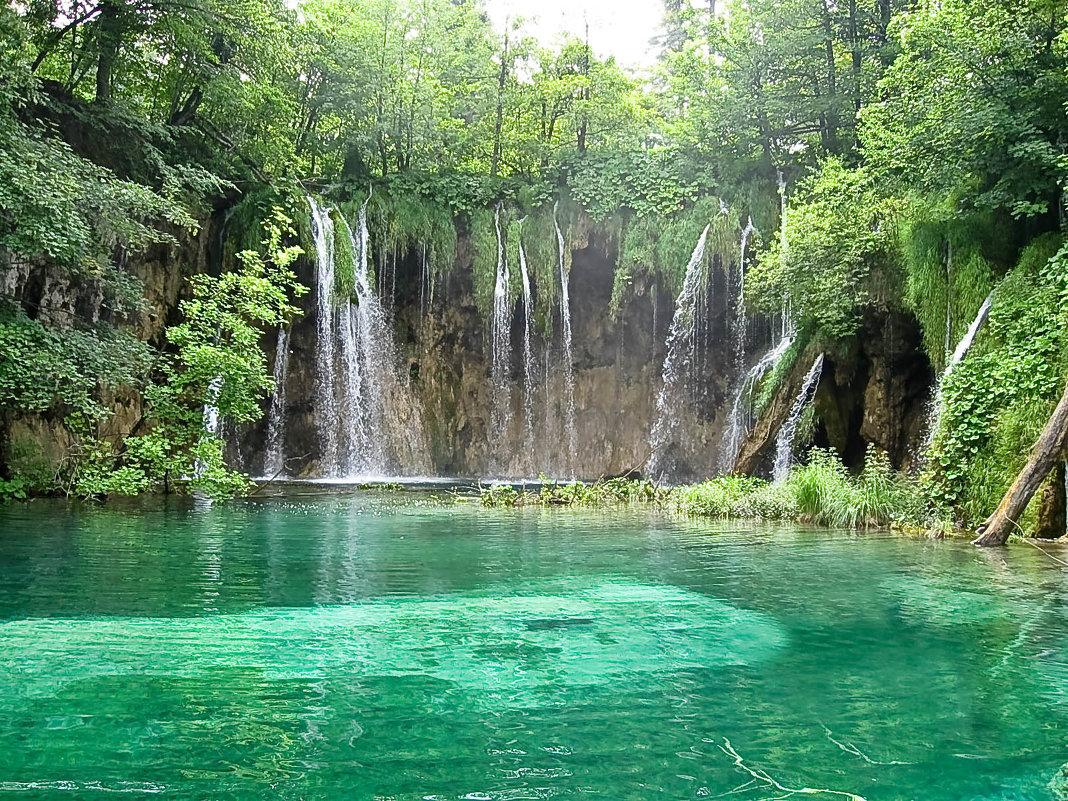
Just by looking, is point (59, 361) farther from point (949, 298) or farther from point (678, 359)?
point (678, 359)

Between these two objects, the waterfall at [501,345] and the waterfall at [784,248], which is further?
the waterfall at [501,345]

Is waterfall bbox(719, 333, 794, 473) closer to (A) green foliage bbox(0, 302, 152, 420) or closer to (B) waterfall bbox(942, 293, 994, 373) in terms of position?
(B) waterfall bbox(942, 293, 994, 373)

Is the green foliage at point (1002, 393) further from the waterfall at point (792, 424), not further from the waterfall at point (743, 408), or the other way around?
the waterfall at point (743, 408)

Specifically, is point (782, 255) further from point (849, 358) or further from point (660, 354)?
point (660, 354)

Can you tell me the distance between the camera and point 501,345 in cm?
2381

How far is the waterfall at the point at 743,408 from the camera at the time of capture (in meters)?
17.1

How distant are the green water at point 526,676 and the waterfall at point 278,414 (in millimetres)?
14742

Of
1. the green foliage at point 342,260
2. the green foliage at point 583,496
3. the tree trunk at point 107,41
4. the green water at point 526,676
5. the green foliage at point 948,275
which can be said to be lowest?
the green water at point 526,676

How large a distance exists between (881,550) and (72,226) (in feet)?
33.6

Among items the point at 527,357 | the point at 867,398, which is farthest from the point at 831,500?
the point at 527,357

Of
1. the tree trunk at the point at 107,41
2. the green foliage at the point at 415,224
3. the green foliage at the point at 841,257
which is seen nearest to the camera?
the green foliage at the point at 841,257

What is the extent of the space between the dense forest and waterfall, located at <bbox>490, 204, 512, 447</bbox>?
29cm

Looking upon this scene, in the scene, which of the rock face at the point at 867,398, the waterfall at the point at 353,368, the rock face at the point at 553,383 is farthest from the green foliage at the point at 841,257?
the waterfall at the point at 353,368

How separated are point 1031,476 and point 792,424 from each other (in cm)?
706
